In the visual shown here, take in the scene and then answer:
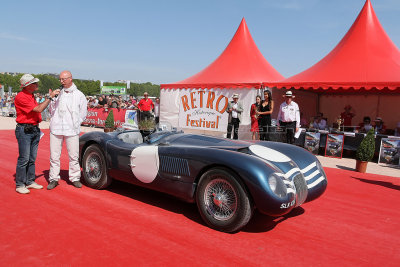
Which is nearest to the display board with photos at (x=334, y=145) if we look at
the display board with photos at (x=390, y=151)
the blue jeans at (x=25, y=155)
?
the display board with photos at (x=390, y=151)

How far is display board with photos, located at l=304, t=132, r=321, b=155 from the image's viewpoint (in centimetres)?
939

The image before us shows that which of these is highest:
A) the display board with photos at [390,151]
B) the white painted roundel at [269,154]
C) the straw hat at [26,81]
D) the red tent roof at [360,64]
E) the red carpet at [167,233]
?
the red tent roof at [360,64]

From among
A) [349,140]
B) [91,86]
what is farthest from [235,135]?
[91,86]

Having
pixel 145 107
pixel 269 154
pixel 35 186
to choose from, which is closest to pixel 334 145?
pixel 269 154

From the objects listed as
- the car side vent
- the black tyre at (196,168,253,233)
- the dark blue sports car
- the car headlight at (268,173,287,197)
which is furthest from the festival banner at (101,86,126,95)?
the car headlight at (268,173,287,197)

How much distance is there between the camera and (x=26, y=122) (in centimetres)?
432

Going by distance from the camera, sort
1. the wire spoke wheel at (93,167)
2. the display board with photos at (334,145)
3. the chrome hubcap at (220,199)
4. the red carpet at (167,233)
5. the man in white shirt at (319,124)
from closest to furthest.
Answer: the red carpet at (167,233) → the chrome hubcap at (220,199) → the wire spoke wheel at (93,167) → the display board with photos at (334,145) → the man in white shirt at (319,124)

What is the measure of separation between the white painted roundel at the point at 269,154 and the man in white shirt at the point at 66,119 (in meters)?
2.55

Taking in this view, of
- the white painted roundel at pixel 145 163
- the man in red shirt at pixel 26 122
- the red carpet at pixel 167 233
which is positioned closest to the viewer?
the red carpet at pixel 167 233

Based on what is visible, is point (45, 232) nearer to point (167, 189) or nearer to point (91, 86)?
point (167, 189)

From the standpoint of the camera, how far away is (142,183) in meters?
4.03

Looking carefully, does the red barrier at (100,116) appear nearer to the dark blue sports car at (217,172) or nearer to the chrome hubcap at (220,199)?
the dark blue sports car at (217,172)

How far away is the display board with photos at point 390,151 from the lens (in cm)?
829

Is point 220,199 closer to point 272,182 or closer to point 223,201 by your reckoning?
point 223,201
